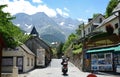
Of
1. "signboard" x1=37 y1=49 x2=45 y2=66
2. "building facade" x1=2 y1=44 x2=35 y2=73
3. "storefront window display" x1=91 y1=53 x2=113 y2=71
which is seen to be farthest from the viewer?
"signboard" x1=37 y1=49 x2=45 y2=66

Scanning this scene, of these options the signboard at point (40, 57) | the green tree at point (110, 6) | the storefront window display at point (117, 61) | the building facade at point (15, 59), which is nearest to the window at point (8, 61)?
the building facade at point (15, 59)

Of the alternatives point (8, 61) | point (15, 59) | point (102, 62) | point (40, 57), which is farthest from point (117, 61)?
point (40, 57)

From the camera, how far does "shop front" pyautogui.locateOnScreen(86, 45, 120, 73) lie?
3822 centimetres

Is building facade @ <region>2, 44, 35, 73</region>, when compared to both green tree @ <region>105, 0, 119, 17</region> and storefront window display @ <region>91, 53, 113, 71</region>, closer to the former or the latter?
storefront window display @ <region>91, 53, 113, 71</region>

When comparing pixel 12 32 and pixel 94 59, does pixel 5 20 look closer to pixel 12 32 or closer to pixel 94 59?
pixel 12 32

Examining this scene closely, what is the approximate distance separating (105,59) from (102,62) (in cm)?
71

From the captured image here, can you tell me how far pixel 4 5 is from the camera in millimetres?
32531

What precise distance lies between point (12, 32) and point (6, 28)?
1.54 m

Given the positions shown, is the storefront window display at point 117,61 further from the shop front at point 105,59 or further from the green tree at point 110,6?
the green tree at point 110,6

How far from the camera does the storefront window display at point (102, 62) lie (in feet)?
133

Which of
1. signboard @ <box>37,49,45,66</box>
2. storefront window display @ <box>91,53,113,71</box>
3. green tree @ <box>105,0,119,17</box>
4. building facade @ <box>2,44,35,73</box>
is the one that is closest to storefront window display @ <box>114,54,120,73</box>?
storefront window display @ <box>91,53,113,71</box>

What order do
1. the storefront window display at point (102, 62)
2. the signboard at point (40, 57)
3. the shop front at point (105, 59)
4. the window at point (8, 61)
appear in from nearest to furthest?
1. the shop front at point (105, 59)
2. the storefront window display at point (102, 62)
3. the window at point (8, 61)
4. the signboard at point (40, 57)

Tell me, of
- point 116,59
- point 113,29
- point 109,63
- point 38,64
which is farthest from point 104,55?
point 38,64

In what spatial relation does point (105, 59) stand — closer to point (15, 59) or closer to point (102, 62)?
point (102, 62)
